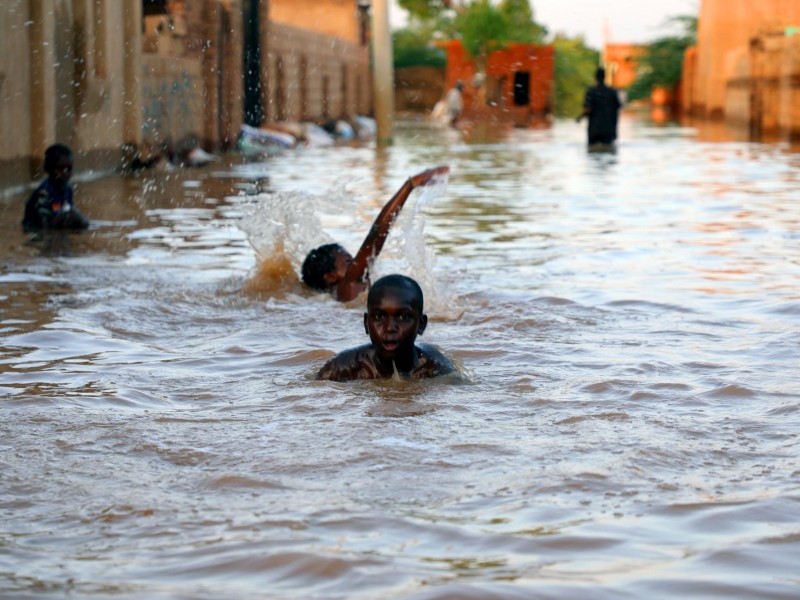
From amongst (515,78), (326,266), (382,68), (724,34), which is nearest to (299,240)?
(326,266)

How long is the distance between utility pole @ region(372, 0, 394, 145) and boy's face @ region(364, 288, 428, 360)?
75.2 feet

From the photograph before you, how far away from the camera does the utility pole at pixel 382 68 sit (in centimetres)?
2775

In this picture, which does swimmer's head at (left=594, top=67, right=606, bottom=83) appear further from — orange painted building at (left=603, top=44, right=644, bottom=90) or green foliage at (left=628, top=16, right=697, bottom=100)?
orange painted building at (left=603, top=44, right=644, bottom=90)

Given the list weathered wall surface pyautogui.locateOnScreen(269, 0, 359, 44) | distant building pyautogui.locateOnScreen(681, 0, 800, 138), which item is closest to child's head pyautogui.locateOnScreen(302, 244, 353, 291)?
distant building pyautogui.locateOnScreen(681, 0, 800, 138)

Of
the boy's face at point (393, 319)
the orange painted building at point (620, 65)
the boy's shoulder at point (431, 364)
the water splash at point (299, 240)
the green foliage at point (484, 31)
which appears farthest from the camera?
the orange painted building at point (620, 65)

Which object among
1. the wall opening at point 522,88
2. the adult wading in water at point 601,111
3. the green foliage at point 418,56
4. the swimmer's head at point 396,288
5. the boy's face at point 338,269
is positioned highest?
the green foliage at point 418,56

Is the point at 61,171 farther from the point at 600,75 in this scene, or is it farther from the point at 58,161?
the point at 600,75

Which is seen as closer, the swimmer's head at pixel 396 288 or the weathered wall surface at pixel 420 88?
the swimmer's head at pixel 396 288

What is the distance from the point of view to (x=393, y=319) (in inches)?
203

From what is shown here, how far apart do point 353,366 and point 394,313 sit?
0.51 metres

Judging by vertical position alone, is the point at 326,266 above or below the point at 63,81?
below

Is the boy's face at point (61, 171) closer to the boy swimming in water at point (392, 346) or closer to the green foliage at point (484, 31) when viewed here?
the boy swimming in water at point (392, 346)

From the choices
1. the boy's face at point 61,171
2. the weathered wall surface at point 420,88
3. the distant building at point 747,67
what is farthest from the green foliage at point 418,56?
the boy's face at point 61,171

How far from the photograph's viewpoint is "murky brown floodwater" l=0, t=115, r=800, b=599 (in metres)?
3.33
